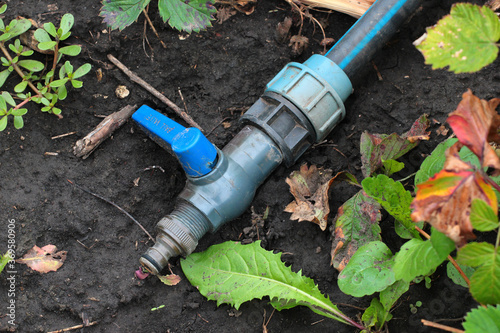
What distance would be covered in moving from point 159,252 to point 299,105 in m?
0.88

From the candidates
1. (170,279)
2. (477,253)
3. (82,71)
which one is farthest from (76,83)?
(477,253)

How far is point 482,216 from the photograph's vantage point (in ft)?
4.07

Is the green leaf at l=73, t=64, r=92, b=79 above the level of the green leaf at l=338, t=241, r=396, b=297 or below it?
below

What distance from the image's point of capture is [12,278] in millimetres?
1773

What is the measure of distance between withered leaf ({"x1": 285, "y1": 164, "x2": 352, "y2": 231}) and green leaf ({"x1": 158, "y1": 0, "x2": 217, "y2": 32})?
81cm

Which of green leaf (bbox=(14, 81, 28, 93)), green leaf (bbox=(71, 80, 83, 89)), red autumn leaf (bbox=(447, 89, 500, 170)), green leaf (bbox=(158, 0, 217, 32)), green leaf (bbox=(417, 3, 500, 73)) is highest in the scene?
green leaf (bbox=(417, 3, 500, 73))

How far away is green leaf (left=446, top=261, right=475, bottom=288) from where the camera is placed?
158cm

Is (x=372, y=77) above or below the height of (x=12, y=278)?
above

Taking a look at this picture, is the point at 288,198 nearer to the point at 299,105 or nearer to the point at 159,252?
the point at 299,105

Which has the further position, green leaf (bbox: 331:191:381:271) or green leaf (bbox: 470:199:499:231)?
green leaf (bbox: 331:191:381:271)

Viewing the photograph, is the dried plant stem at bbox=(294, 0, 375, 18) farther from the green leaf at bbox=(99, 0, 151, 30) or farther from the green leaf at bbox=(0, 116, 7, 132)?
the green leaf at bbox=(0, 116, 7, 132)

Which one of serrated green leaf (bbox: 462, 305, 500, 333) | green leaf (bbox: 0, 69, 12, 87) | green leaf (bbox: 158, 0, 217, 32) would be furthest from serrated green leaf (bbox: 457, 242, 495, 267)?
green leaf (bbox: 0, 69, 12, 87)

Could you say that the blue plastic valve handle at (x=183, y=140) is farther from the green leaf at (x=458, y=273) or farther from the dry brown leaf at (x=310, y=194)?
the green leaf at (x=458, y=273)

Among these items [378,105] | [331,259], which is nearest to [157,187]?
[331,259]
